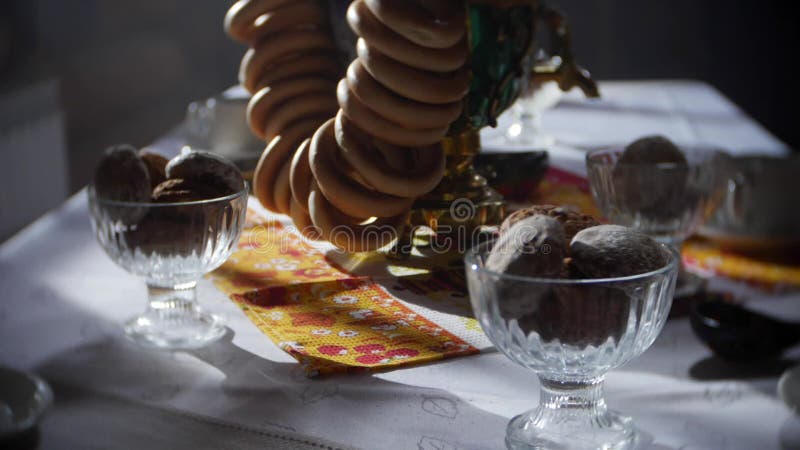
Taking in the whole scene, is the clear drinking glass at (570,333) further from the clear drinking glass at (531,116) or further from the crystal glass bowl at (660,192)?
the clear drinking glass at (531,116)

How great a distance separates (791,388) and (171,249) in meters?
0.35

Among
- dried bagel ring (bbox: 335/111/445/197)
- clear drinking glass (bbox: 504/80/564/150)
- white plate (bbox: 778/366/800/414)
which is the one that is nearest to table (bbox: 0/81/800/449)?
white plate (bbox: 778/366/800/414)

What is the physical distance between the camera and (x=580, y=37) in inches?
107

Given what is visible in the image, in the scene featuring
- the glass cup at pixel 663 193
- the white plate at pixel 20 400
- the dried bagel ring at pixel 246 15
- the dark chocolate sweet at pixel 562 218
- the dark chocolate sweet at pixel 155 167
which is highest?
the dried bagel ring at pixel 246 15

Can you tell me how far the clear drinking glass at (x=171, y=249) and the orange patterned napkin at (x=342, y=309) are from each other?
0.04 meters

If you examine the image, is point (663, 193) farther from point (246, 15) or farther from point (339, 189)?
point (246, 15)

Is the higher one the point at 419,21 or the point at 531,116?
the point at 419,21

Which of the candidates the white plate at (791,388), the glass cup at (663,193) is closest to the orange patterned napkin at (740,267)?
the glass cup at (663,193)

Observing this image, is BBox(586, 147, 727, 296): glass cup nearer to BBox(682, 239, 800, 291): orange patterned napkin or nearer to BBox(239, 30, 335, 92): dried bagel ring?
BBox(682, 239, 800, 291): orange patterned napkin

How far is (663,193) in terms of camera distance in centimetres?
62

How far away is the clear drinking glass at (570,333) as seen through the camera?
0.37m

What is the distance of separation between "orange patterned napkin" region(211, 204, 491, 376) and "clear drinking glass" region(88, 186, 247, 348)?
4 centimetres

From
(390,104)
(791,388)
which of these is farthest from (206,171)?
(791,388)

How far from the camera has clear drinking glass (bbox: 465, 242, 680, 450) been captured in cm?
37
